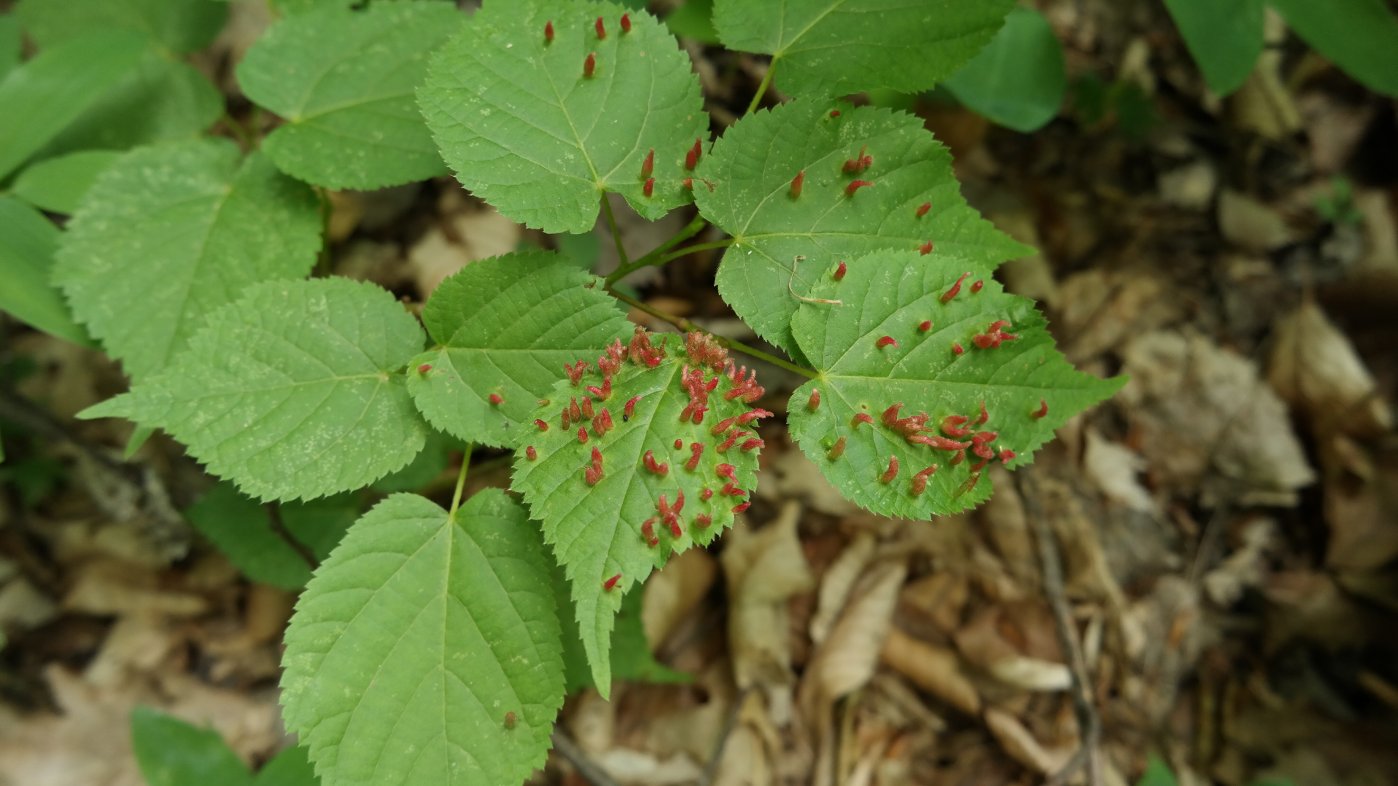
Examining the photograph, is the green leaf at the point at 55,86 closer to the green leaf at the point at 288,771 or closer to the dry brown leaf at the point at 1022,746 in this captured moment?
the green leaf at the point at 288,771

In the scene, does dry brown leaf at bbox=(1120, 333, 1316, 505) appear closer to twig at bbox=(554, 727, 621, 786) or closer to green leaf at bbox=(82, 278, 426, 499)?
twig at bbox=(554, 727, 621, 786)

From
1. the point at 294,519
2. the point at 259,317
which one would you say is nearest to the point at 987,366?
the point at 259,317

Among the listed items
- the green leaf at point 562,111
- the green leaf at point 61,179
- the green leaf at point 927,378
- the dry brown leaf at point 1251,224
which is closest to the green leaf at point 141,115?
the green leaf at point 61,179

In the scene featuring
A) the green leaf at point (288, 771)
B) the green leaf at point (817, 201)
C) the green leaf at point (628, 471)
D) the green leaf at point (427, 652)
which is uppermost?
the green leaf at point (817, 201)

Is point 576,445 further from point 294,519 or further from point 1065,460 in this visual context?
point 1065,460

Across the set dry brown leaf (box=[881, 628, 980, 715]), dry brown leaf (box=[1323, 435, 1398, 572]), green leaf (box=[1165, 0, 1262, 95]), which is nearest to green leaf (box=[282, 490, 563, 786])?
dry brown leaf (box=[881, 628, 980, 715])
